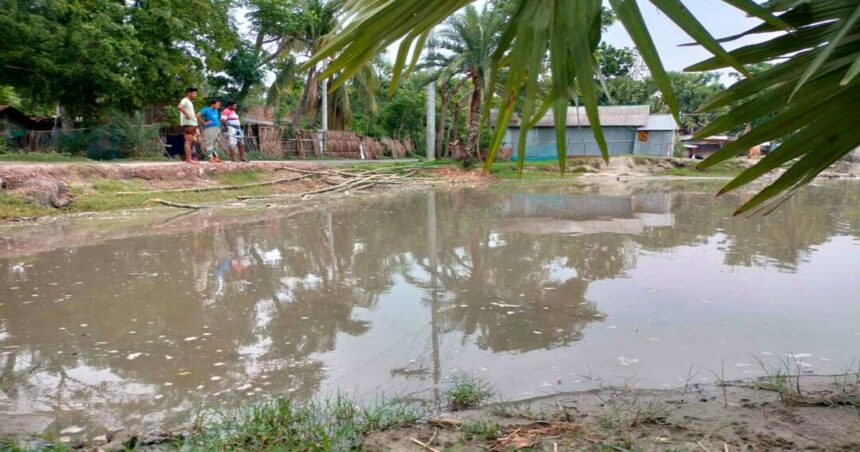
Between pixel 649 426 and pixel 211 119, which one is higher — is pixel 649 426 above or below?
below

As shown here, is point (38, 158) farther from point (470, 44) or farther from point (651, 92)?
point (651, 92)

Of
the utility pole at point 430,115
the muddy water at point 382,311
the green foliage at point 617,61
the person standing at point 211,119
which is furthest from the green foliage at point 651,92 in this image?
the muddy water at point 382,311

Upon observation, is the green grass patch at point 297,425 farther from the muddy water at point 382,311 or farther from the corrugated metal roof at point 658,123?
the corrugated metal roof at point 658,123

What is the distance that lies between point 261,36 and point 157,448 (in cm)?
2348

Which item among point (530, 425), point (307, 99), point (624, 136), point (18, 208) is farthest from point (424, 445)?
point (624, 136)

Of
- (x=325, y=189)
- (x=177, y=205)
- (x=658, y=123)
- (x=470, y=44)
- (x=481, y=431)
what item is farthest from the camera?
(x=658, y=123)

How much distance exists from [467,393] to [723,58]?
1855 mm

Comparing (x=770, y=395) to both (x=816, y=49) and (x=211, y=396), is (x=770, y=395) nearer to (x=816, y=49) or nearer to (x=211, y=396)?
(x=816, y=49)

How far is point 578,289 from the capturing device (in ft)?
15.7

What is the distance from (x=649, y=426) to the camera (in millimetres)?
2225

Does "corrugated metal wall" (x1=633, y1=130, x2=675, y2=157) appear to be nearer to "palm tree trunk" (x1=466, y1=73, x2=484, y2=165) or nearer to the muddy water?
"palm tree trunk" (x1=466, y1=73, x2=484, y2=165)

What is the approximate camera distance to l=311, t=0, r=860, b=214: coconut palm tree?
50.9 inches

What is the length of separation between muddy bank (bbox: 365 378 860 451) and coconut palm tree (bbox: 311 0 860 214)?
103 cm

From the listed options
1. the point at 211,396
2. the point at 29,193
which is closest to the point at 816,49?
the point at 211,396
